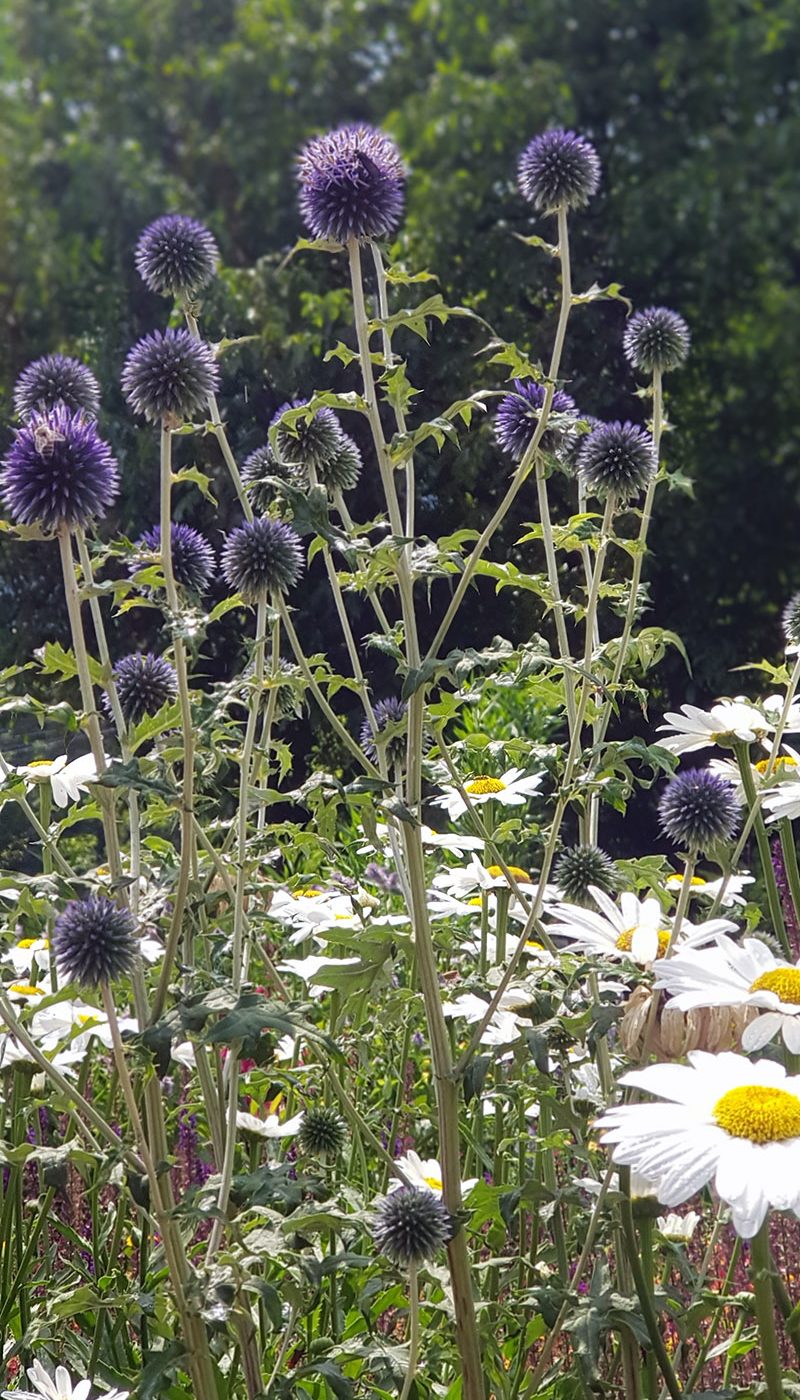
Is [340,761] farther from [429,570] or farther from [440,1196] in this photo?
[429,570]

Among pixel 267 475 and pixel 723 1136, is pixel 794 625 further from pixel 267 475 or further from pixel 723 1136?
pixel 723 1136

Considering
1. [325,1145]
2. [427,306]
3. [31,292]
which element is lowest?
[325,1145]

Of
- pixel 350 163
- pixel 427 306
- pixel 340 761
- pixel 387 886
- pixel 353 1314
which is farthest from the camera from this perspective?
pixel 340 761

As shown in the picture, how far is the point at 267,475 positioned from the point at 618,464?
1.99ft

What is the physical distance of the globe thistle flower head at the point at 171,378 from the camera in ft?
5.51

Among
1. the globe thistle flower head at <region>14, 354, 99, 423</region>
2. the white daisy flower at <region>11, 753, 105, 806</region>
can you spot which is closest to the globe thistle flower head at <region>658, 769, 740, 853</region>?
the white daisy flower at <region>11, 753, 105, 806</region>

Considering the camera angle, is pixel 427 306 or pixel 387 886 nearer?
pixel 427 306

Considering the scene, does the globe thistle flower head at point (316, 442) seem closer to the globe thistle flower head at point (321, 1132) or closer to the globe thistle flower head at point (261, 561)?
the globe thistle flower head at point (261, 561)

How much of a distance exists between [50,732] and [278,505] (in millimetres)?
1518

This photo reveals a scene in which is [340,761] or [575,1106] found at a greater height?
[340,761]

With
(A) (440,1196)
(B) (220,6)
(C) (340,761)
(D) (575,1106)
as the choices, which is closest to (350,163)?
(D) (575,1106)

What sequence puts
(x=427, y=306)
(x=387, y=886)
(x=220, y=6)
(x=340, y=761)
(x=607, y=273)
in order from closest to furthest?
1. (x=427, y=306)
2. (x=387, y=886)
3. (x=340, y=761)
4. (x=607, y=273)
5. (x=220, y=6)

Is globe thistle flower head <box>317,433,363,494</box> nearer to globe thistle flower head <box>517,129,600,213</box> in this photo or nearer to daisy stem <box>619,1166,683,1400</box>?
globe thistle flower head <box>517,129,600,213</box>

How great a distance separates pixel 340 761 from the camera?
3.58 m
